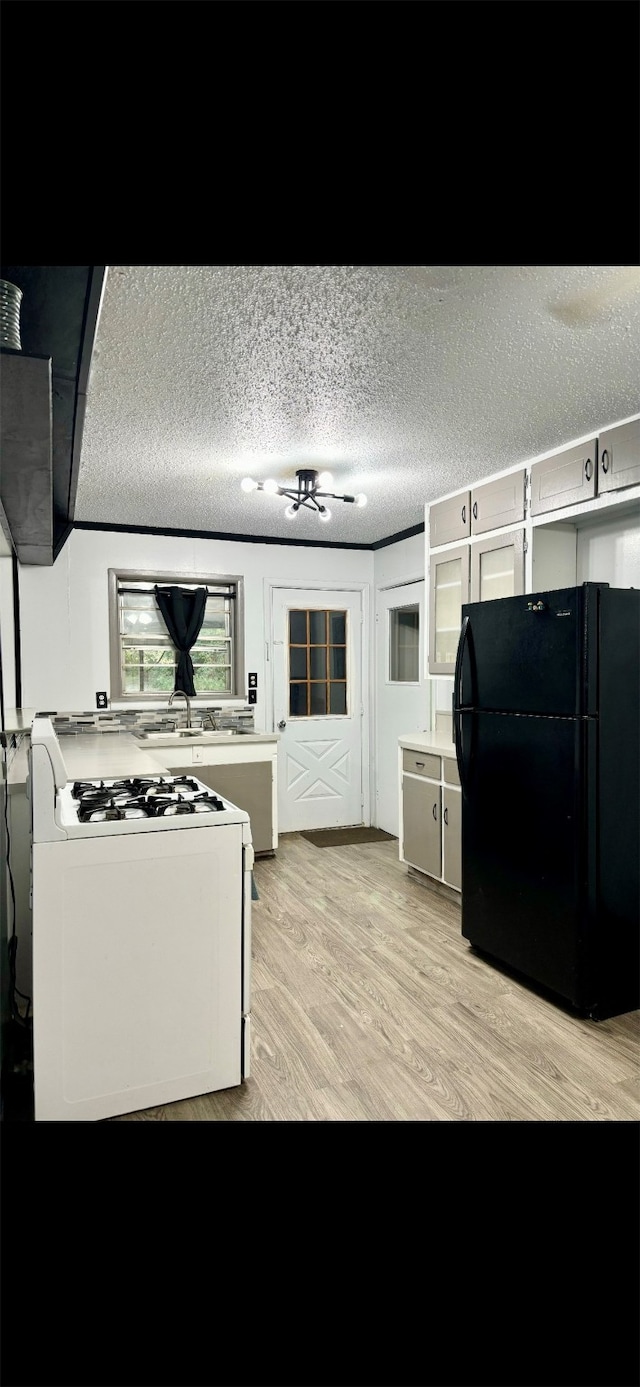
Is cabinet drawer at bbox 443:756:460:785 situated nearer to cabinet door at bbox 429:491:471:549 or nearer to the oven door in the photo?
cabinet door at bbox 429:491:471:549

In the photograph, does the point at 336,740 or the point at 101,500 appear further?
the point at 336,740

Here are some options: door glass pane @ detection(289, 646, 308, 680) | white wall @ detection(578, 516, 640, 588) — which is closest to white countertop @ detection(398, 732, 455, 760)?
white wall @ detection(578, 516, 640, 588)

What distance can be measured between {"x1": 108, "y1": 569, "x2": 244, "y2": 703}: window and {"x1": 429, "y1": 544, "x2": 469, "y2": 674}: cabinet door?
1601mm

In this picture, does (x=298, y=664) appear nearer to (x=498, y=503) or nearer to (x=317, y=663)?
(x=317, y=663)

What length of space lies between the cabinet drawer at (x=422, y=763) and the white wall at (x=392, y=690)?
1.98 ft

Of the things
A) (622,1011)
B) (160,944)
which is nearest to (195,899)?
(160,944)

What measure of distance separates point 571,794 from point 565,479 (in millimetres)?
1392

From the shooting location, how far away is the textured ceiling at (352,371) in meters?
1.73

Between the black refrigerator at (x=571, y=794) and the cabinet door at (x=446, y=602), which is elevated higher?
the cabinet door at (x=446, y=602)

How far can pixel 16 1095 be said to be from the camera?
1998 mm

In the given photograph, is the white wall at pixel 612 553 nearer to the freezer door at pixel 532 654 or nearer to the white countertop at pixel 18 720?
the freezer door at pixel 532 654

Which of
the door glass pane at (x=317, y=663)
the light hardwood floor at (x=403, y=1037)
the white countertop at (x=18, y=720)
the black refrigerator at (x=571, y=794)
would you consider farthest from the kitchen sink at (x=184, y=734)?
the black refrigerator at (x=571, y=794)

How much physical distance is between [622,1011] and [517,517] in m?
2.18
